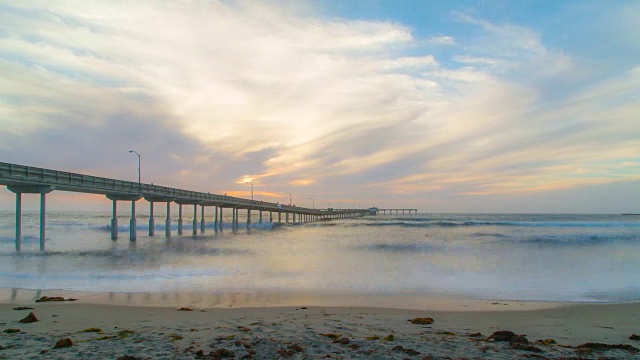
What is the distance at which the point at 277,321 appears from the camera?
309 inches

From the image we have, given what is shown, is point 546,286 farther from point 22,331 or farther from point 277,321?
point 22,331

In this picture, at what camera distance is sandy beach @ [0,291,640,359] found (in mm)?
5766

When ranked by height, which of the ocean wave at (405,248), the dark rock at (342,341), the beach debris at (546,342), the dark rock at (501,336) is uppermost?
the dark rock at (342,341)

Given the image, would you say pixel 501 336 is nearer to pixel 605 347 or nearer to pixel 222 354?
pixel 605 347

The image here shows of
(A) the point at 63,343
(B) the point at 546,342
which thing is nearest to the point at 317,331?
(B) the point at 546,342

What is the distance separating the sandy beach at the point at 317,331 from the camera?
5766 mm

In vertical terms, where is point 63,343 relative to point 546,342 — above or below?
above

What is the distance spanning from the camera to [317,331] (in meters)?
7.03

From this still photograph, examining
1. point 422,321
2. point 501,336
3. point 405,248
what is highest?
point 501,336

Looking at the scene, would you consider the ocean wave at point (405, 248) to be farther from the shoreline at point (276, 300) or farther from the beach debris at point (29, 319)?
the beach debris at point (29, 319)

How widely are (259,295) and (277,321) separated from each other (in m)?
3.49

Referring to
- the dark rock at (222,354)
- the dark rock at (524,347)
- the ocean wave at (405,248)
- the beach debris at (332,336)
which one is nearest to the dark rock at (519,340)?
the dark rock at (524,347)

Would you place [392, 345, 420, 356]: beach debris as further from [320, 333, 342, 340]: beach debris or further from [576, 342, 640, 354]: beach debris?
[576, 342, 640, 354]: beach debris

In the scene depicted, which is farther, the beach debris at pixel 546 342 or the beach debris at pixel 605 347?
the beach debris at pixel 546 342
